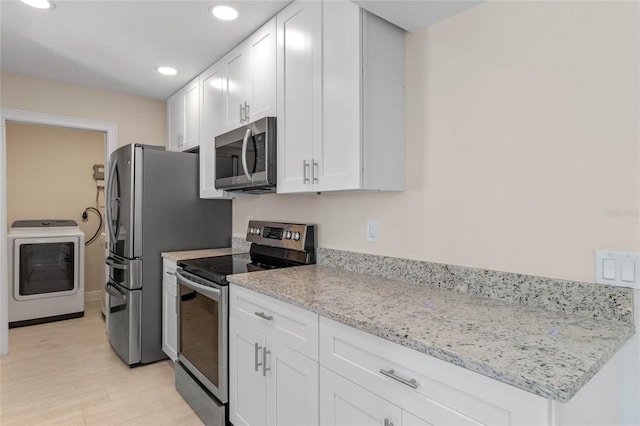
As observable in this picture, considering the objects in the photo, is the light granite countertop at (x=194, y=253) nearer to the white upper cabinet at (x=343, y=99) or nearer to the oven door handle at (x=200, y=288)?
the oven door handle at (x=200, y=288)

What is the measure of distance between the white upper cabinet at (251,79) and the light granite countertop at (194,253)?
36.4 inches

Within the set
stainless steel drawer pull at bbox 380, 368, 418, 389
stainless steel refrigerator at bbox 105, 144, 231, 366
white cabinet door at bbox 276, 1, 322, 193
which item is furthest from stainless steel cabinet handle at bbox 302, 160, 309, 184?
stainless steel refrigerator at bbox 105, 144, 231, 366

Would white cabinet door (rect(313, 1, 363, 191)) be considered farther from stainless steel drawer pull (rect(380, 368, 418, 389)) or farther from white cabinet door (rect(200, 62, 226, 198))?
white cabinet door (rect(200, 62, 226, 198))

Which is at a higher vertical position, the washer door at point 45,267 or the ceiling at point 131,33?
the ceiling at point 131,33

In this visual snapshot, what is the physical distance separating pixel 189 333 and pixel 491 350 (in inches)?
71.1

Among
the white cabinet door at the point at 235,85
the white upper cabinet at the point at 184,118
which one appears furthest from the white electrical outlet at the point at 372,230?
the white upper cabinet at the point at 184,118

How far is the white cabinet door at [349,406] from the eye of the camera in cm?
103

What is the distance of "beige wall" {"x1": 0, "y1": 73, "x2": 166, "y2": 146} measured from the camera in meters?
2.98

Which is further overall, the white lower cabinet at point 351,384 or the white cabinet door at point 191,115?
the white cabinet door at point 191,115

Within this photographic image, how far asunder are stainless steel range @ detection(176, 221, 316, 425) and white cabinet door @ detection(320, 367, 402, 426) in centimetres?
75

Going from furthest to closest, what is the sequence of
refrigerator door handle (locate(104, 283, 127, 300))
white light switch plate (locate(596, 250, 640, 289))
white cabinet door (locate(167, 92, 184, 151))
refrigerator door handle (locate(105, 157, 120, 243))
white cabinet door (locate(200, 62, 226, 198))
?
white cabinet door (locate(167, 92, 184, 151))
refrigerator door handle (locate(105, 157, 120, 243))
refrigerator door handle (locate(104, 283, 127, 300))
white cabinet door (locate(200, 62, 226, 198))
white light switch plate (locate(596, 250, 640, 289))

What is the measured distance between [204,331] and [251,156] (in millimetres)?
1037

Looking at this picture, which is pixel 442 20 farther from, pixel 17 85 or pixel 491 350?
pixel 17 85

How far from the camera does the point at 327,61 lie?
66.4 inches
